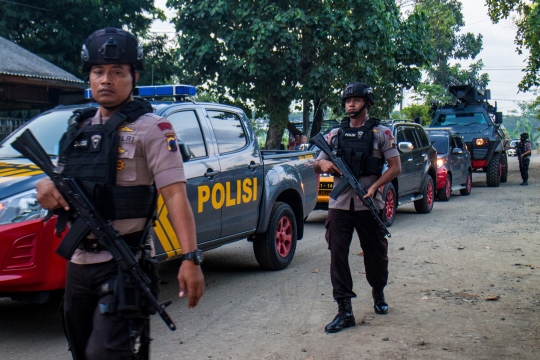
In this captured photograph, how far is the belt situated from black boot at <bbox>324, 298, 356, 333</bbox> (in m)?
2.69

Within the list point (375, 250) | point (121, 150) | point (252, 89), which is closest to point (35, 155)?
point (121, 150)

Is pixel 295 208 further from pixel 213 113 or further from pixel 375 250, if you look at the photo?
pixel 375 250

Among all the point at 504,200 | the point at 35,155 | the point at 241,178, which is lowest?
the point at 504,200

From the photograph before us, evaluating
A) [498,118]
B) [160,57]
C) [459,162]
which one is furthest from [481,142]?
[160,57]

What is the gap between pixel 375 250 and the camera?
5629 mm

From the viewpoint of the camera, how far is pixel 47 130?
19.6 ft

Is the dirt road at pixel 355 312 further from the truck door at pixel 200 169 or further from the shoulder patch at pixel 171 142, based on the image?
the shoulder patch at pixel 171 142

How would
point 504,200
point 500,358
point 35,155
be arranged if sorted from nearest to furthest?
point 35,155 → point 500,358 → point 504,200

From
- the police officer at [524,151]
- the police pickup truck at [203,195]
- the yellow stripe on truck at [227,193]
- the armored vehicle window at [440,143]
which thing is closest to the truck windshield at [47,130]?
the police pickup truck at [203,195]

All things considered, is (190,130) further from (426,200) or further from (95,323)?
(426,200)

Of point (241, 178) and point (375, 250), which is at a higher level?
point (241, 178)

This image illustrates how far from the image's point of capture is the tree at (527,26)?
66.9 ft

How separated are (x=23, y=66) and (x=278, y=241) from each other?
968cm

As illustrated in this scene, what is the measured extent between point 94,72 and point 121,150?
15.3 inches
